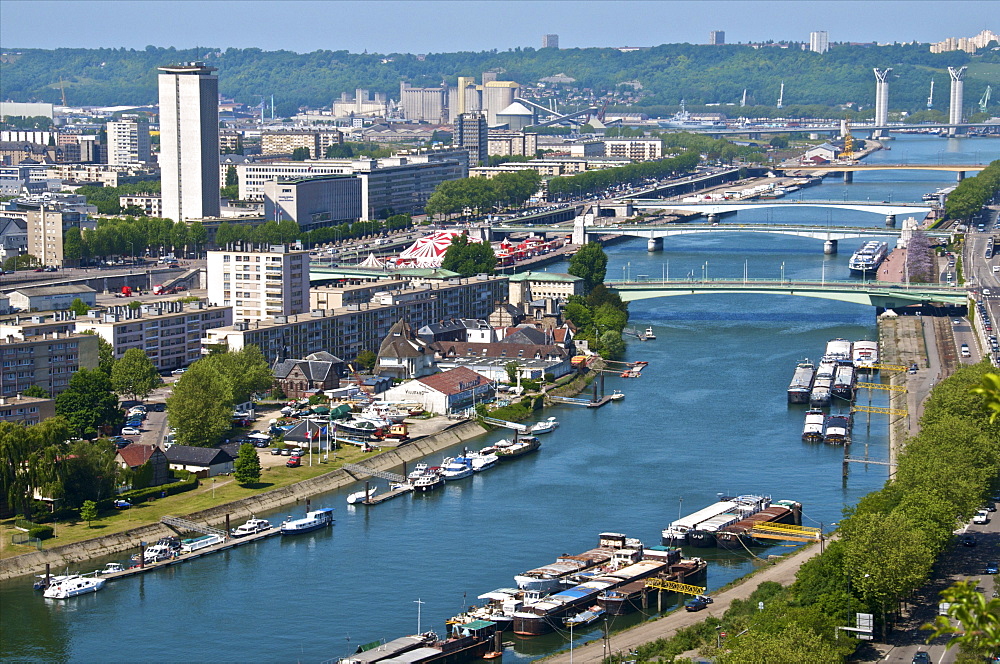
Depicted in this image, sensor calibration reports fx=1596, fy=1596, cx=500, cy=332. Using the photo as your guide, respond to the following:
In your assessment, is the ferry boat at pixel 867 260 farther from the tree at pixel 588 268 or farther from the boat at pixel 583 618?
the boat at pixel 583 618

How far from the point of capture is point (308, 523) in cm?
1258

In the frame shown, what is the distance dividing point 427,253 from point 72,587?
1749 cm

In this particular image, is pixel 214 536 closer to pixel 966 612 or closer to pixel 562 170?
pixel 966 612

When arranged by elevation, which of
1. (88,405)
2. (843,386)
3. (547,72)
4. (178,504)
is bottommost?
(178,504)

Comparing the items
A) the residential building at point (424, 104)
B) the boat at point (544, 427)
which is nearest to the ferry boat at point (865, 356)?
the boat at point (544, 427)

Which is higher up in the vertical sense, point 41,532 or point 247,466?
point 247,466

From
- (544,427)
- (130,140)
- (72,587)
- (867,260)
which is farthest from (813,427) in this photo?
(130,140)

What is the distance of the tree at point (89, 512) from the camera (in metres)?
12.2

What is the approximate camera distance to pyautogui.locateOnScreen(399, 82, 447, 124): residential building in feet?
291

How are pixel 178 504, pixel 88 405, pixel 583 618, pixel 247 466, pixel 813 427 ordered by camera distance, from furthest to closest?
pixel 813 427
pixel 88 405
pixel 247 466
pixel 178 504
pixel 583 618

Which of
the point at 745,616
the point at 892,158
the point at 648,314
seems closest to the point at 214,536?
the point at 745,616

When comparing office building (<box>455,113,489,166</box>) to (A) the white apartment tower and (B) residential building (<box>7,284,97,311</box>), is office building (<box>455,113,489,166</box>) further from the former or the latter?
(B) residential building (<box>7,284,97,311</box>)

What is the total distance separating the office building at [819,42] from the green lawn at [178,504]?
10273 centimetres

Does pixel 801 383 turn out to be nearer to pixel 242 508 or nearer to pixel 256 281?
pixel 256 281
